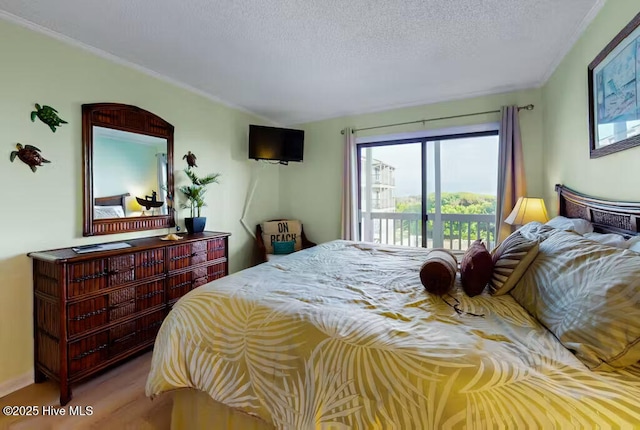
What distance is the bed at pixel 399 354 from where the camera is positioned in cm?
77

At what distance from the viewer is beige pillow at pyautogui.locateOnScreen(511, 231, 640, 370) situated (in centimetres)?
80

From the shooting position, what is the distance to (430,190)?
12.2ft

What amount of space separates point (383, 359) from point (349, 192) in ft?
9.93

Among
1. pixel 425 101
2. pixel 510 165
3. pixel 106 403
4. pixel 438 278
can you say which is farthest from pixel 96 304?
pixel 510 165

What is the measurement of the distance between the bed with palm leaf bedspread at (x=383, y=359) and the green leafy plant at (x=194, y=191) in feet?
5.43

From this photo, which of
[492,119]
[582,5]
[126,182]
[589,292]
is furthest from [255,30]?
[492,119]

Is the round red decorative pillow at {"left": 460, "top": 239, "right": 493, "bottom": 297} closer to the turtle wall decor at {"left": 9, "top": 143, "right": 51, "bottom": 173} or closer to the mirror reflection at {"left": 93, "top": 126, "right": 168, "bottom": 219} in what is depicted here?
the mirror reflection at {"left": 93, "top": 126, "right": 168, "bottom": 219}

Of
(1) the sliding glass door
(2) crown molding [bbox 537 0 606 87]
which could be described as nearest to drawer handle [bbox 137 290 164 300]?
(1) the sliding glass door

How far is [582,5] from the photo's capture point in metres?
1.76

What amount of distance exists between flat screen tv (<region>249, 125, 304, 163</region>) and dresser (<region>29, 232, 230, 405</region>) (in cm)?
174

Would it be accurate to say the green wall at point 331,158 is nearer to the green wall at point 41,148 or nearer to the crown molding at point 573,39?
the crown molding at point 573,39

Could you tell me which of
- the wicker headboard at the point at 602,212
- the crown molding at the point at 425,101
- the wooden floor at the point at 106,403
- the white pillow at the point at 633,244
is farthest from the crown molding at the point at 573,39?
the wooden floor at the point at 106,403

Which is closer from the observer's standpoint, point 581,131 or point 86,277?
point 86,277

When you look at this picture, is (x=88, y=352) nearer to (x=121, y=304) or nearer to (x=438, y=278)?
(x=121, y=304)
